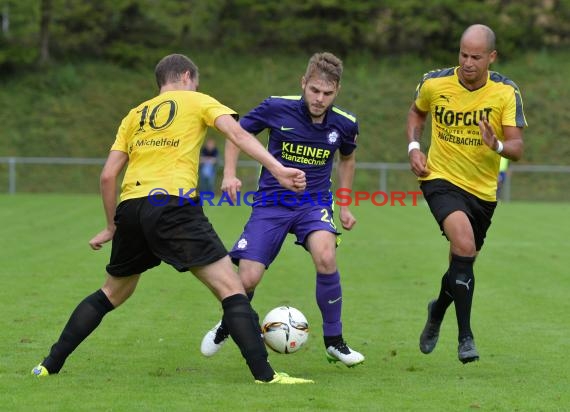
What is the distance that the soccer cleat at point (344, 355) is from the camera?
704 centimetres

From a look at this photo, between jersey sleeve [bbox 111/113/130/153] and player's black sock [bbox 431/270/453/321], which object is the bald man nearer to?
player's black sock [bbox 431/270/453/321]

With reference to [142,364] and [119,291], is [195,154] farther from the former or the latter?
[142,364]

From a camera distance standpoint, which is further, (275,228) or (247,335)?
(275,228)

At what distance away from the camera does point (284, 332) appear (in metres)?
7.28

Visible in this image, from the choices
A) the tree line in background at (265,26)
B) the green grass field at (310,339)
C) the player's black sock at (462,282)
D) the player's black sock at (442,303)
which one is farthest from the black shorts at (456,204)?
the tree line in background at (265,26)

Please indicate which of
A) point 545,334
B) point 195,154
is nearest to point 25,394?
point 195,154

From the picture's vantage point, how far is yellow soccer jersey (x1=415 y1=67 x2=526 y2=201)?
24.8 ft

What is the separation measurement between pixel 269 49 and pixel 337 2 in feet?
11.2

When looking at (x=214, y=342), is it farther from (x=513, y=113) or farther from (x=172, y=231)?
(x=513, y=113)

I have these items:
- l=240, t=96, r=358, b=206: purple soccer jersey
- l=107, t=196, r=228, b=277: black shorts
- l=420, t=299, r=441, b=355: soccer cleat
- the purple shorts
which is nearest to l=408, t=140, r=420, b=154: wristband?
l=240, t=96, r=358, b=206: purple soccer jersey

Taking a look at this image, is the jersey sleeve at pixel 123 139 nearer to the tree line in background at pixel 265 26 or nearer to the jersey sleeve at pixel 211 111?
the jersey sleeve at pixel 211 111

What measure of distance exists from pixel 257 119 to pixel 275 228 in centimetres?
81

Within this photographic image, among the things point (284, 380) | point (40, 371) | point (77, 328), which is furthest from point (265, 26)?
point (284, 380)

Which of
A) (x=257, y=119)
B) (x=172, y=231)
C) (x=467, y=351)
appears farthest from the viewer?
(x=257, y=119)
